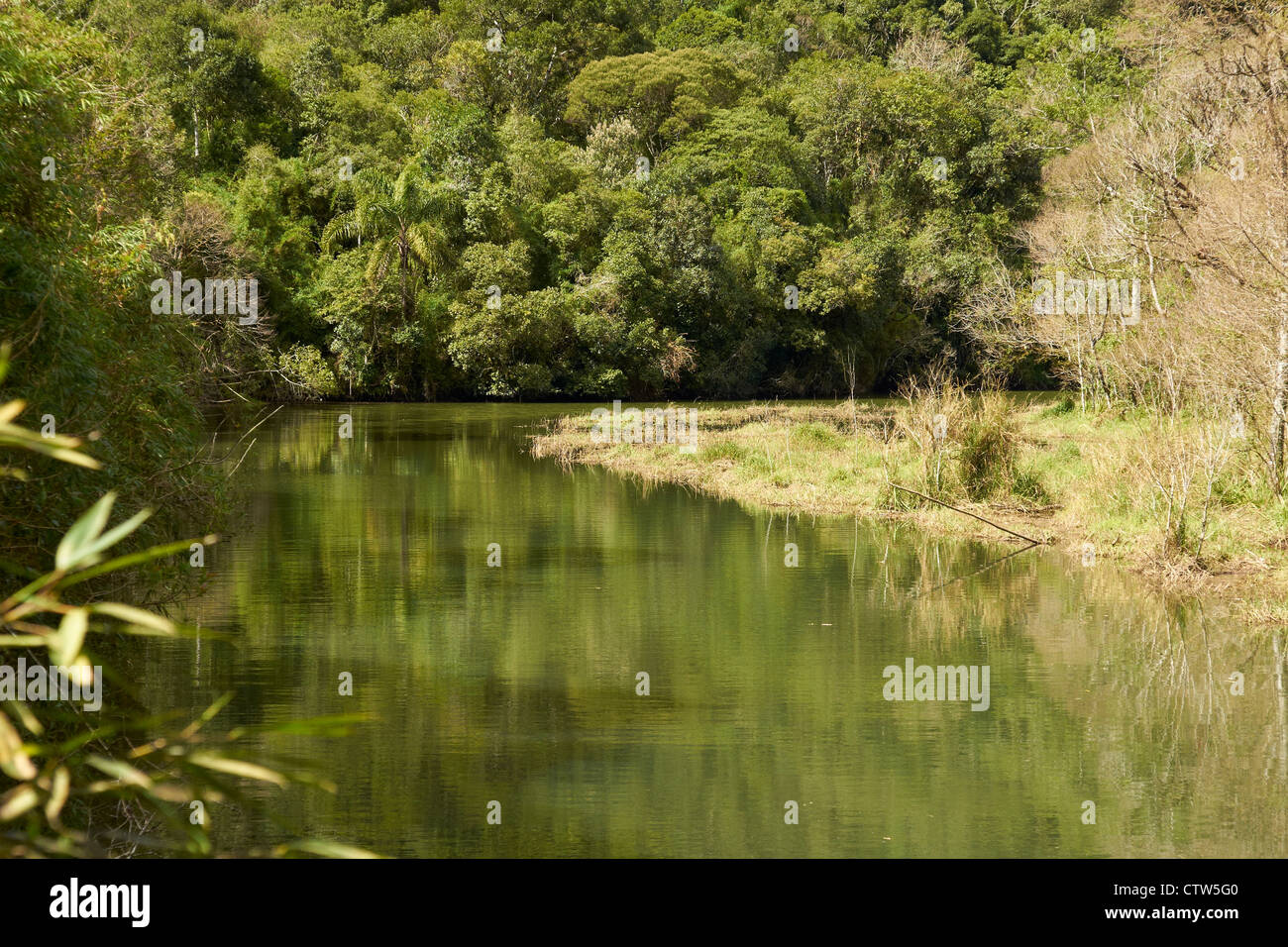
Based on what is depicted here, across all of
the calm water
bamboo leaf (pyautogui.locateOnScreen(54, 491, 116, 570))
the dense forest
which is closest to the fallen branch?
the calm water

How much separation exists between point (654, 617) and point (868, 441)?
11.1 m

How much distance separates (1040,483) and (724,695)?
28.1 ft

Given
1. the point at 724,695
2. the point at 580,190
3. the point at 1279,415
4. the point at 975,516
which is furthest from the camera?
the point at 580,190

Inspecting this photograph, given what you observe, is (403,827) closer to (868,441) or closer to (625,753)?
(625,753)

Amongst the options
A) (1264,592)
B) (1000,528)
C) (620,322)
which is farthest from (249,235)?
(1264,592)

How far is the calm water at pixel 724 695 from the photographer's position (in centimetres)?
694

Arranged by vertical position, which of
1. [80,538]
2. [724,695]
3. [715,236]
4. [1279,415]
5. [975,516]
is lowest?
[724,695]

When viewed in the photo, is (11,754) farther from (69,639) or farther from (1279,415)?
(1279,415)

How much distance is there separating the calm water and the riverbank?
0.59 metres

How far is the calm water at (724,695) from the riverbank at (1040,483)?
0.59 meters

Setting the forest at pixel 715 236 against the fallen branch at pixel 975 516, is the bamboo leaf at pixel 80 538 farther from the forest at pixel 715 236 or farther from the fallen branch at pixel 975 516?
the fallen branch at pixel 975 516

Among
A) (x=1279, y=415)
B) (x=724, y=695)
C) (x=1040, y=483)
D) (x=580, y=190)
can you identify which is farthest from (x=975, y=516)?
(x=580, y=190)

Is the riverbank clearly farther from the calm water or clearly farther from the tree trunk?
the calm water

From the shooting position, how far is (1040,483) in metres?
16.4
